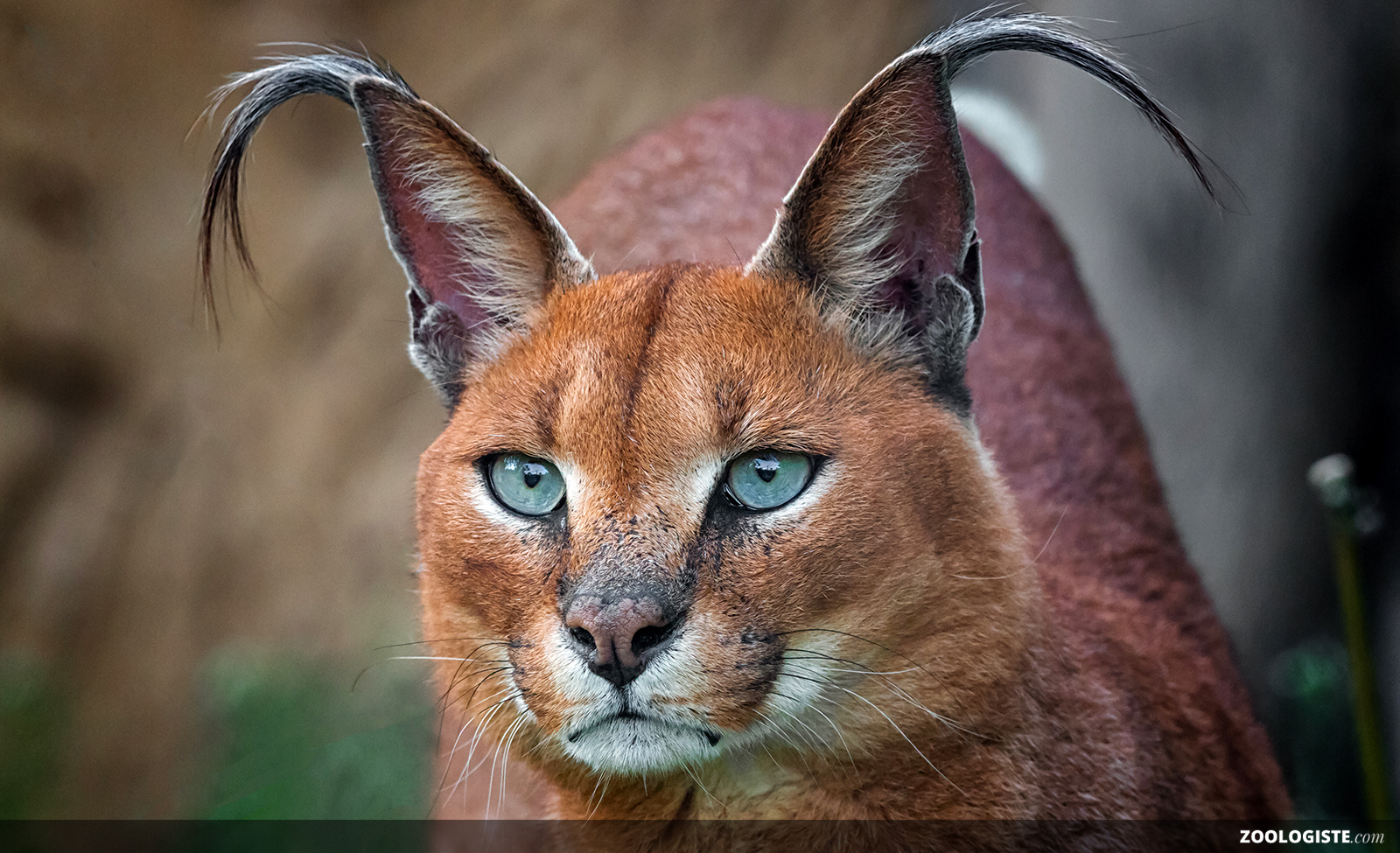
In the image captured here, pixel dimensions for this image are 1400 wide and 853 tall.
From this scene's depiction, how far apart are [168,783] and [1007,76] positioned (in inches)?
111

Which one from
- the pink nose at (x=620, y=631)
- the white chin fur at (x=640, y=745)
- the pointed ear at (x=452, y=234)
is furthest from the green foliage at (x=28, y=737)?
the pink nose at (x=620, y=631)

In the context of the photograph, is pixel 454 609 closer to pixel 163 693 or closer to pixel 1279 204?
pixel 163 693

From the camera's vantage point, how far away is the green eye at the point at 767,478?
4.37ft

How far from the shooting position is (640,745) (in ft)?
4.20

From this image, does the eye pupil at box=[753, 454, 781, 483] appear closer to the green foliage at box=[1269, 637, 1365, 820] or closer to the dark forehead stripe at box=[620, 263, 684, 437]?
the dark forehead stripe at box=[620, 263, 684, 437]

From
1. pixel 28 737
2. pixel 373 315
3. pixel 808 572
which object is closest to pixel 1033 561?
pixel 808 572

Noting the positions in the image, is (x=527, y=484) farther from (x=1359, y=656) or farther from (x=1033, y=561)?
(x=1359, y=656)

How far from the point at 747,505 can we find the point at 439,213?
58 centimetres

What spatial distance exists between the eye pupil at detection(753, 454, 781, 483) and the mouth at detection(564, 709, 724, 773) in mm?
300

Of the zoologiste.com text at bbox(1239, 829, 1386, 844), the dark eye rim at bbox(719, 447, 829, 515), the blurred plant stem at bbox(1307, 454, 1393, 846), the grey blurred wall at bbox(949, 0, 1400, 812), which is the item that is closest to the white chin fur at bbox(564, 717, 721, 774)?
the dark eye rim at bbox(719, 447, 829, 515)

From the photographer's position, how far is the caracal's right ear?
141 centimetres

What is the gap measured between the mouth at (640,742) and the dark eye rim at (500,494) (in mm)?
265

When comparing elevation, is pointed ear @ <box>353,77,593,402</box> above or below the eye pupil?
above

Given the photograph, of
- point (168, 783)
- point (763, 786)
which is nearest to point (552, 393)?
point (763, 786)
